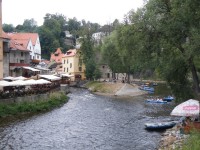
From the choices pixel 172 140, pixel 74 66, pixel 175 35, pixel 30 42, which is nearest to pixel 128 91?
pixel 30 42

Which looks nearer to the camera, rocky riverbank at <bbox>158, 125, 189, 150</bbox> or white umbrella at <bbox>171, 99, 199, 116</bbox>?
rocky riverbank at <bbox>158, 125, 189, 150</bbox>

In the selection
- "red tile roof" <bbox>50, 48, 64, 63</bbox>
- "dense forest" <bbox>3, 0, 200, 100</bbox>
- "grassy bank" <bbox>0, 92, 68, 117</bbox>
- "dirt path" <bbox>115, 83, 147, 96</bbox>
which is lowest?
"grassy bank" <bbox>0, 92, 68, 117</bbox>

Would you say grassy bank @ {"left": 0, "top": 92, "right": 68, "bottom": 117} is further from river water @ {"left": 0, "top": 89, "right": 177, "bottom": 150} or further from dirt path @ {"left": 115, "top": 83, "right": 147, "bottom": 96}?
dirt path @ {"left": 115, "top": 83, "right": 147, "bottom": 96}

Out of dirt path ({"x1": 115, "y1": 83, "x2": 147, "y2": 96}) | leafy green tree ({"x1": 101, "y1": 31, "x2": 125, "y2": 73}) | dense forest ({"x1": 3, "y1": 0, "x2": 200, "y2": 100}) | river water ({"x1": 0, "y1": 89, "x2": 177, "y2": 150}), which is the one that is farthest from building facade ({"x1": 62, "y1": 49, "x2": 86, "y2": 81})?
dense forest ({"x1": 3, "y1": 0, "x2": 200, "y2": 100})

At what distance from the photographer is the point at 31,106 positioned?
42.2 metres

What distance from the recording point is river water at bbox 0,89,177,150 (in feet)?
88.8

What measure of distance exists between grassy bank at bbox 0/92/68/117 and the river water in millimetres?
1405

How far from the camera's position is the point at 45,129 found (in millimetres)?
33125

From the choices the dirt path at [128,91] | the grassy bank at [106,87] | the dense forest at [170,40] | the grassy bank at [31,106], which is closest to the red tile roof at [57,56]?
the grassy bank at [106,87]

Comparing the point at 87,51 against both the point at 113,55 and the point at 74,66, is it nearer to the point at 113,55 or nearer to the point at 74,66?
the point at 113,55

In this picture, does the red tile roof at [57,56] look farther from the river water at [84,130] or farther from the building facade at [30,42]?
the river water at [84,130]

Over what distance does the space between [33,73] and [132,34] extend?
44373 mm

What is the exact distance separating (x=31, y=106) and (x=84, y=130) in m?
11.7

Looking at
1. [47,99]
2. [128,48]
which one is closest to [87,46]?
[47,99]
